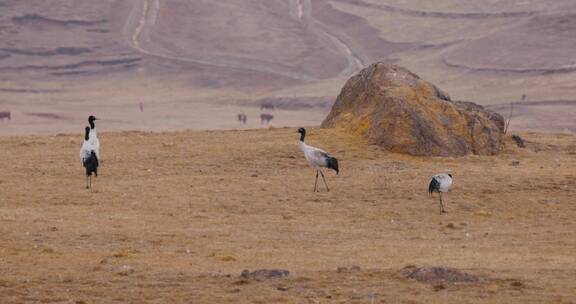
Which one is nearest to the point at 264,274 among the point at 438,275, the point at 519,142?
the point at 438,275

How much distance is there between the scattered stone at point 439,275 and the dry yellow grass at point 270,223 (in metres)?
0.21

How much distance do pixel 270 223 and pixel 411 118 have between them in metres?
9.84

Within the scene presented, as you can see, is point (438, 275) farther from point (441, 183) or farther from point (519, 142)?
point (519, 142)

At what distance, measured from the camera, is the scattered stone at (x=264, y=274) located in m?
16.3

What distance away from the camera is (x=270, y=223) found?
2167 centimetres

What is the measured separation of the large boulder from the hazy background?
4401 centimetres

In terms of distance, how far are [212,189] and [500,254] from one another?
8.27 m

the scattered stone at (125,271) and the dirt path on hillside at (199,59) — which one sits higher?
the dirt path on hillside at (199,59)

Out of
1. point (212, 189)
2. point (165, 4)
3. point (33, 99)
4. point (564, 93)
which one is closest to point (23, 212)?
point (212, 189)

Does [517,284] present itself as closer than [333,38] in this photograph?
Yes

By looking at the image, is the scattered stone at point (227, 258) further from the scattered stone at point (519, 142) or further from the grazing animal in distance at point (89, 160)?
the scattered stone at point (519, 142)

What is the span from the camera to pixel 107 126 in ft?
253

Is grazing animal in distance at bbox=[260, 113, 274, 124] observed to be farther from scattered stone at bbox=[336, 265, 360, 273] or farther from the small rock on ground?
the small rock on ground

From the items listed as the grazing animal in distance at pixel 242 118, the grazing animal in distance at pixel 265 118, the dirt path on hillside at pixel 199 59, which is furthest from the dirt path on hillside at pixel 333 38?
the grazing animal in distance at pixel 242 118
